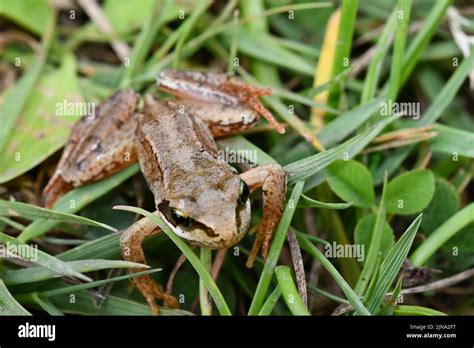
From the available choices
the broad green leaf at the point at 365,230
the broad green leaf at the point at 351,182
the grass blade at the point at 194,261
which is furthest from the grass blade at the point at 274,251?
the broad green leaf at the point at 365,230

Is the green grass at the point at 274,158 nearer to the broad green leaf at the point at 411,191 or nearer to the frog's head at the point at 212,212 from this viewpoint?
the broad green leaf at the point at 411,191

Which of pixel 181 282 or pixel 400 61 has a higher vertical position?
pixel 400 61

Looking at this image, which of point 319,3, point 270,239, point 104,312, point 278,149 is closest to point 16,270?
point 104,312

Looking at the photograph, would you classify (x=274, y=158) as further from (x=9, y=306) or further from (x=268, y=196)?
(x=9, y=306)

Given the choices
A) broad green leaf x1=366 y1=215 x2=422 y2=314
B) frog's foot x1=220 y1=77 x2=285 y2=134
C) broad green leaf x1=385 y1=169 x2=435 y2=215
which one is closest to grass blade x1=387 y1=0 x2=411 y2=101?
broad green leaf x1=385 y1=169 x2=435 y2=215

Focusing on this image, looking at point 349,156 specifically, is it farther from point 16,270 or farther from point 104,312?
point 16,270
